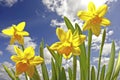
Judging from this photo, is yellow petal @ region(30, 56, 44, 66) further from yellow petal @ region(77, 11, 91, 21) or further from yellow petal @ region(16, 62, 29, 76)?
yellow petal @ region(77, 11, 91, 21)

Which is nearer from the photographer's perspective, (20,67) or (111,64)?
(20,67)

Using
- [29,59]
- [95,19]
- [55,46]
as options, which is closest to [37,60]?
[29,59]

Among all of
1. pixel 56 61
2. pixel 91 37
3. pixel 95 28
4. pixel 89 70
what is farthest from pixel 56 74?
pixel 95 28

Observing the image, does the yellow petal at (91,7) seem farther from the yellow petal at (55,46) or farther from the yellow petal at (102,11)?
the yellow petal at (55,46)

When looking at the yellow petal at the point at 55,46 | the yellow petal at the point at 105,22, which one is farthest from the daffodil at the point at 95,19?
the yellow petal at the point at 55,46

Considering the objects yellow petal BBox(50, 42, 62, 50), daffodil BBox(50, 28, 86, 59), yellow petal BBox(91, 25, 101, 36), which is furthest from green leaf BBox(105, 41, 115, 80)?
yellow petal BBox(50, 42, 62, 50)

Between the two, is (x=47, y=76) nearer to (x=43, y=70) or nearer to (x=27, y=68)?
(x=43, y=70)

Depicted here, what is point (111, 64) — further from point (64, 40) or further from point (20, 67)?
point (20, 67)
